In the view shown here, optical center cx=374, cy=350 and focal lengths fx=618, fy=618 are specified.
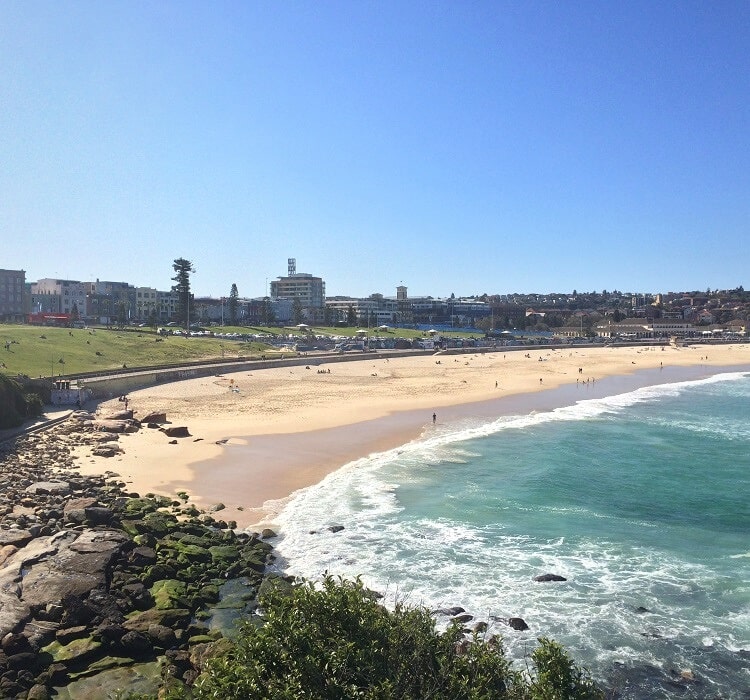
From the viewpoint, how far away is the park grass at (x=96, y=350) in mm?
48634

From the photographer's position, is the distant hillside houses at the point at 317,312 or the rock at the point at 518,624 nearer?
the rock at the point at 518,624

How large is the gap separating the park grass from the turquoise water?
31.4 m

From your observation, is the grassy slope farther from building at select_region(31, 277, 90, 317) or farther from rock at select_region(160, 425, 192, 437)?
building at select_region(31, 277, 90, 317)

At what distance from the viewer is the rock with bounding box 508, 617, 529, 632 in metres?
15.0

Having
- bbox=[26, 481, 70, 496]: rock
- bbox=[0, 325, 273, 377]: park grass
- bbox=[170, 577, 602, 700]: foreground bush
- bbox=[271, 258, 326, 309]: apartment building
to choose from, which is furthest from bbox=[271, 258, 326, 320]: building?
bbox=[170, 577, 602, 700]: foreground bush

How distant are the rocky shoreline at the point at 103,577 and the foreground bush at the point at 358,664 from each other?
3661 mm

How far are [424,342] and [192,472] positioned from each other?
76663mm

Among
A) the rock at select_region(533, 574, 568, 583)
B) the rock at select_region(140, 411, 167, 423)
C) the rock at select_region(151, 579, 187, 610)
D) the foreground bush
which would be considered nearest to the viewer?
the foreground bush

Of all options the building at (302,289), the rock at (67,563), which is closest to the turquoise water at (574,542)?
the rock at (67,563)

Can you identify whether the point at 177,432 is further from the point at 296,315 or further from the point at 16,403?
the point at 296,315

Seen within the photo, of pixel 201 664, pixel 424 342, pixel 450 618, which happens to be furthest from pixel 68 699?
pixel 424 342

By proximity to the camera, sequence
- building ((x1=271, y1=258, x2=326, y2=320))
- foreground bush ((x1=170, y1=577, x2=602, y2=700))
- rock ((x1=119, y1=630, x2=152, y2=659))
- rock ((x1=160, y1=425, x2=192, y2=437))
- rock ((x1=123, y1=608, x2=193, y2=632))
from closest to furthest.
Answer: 1. foreground bush ((x1=170, y1=577, x2=602, y2=700))
2. rock ((x1=119, y1=630, x2=152, y2=659))
3. rock ((x1=123, y1=608, x2=193, y2=632))
4. rock ((x1=160, y1=425, x2=192, y2=437))
5. building ((x1=271, y1=258, x2=326, y2=320))

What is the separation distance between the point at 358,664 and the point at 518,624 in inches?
287

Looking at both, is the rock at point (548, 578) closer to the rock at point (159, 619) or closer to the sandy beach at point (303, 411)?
the rock at point (159, 619)
